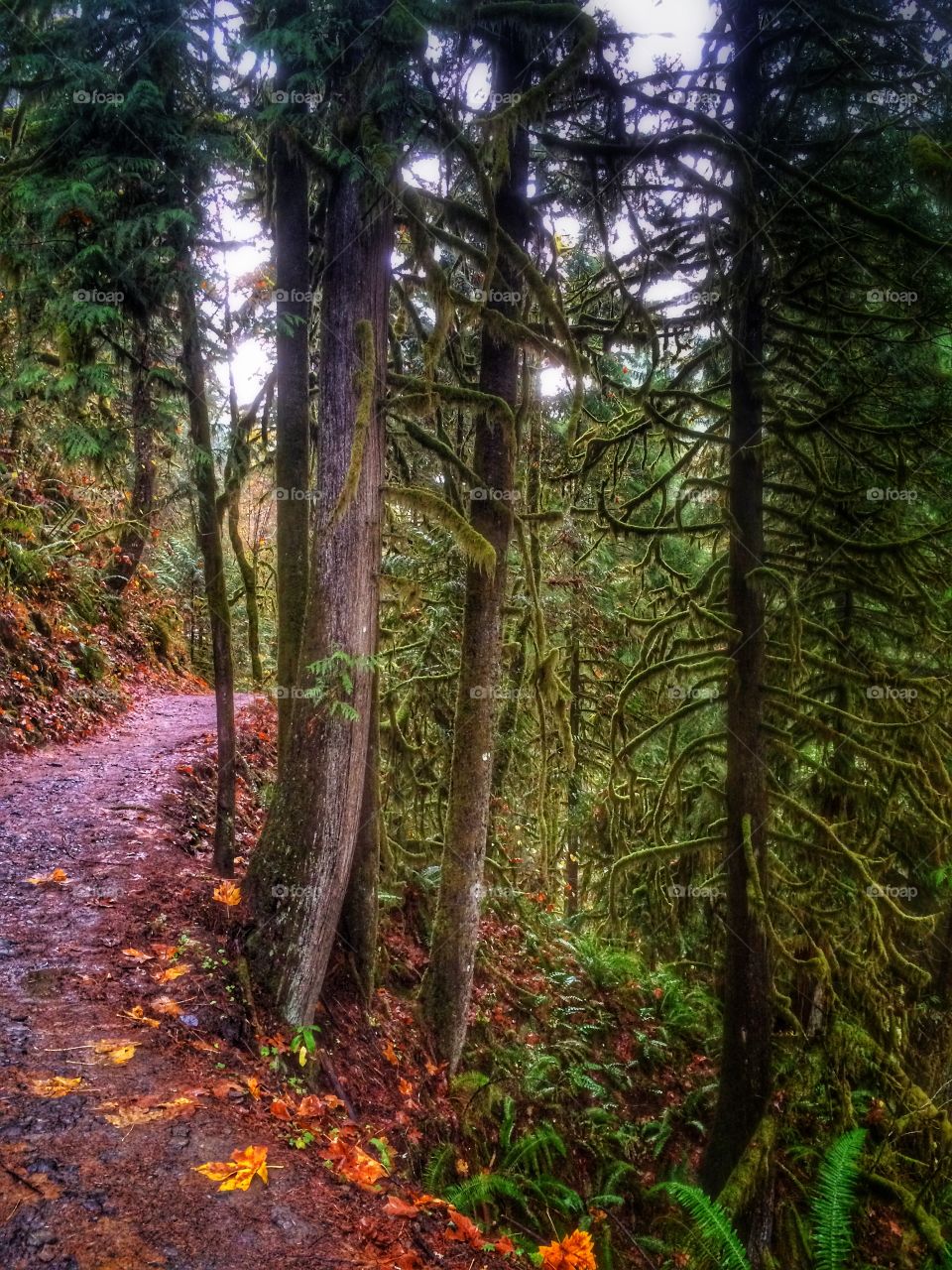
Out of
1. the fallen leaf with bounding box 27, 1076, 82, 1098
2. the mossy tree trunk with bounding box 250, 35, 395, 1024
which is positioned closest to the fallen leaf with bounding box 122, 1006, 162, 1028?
the fallen leaf with bounding box 27, 1076, 82, 1098

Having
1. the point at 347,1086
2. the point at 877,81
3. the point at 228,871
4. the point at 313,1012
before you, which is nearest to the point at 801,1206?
the point at 347,1086

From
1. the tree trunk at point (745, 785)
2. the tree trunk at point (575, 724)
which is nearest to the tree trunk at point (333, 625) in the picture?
the tree trunk at point (745, 785)

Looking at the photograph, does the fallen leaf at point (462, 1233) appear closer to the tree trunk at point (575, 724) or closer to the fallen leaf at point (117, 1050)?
the fallen leaf at point (117, 1050)

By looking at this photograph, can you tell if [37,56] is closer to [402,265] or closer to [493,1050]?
[402,265]

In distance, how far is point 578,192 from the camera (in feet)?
21.1

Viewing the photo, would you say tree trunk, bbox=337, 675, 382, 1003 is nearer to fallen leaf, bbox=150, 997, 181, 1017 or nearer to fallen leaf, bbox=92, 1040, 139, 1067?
fallen leaf, bbox=150, 997, 181, 1017

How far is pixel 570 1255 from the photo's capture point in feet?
15.8

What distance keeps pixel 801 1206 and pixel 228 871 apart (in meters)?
6.07

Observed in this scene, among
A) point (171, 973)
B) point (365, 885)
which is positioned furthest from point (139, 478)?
point (171, 973)

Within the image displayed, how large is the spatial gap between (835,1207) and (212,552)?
6406 millimetres

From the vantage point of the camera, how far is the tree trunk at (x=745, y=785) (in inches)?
247

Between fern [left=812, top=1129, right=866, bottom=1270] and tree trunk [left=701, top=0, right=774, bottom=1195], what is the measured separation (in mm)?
1413

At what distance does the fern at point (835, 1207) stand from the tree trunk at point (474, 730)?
3132mm

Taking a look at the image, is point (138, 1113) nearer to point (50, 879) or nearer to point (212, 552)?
point (50, 879)
